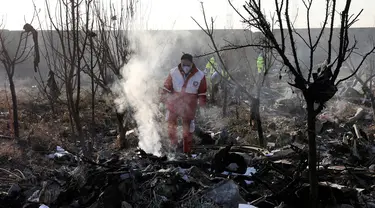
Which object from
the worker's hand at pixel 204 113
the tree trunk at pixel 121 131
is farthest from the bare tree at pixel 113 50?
the worker's hand at pixel 204 113

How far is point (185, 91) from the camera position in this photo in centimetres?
553

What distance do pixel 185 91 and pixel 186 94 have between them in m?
0.05

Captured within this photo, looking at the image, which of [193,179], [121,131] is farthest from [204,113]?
[193,179]

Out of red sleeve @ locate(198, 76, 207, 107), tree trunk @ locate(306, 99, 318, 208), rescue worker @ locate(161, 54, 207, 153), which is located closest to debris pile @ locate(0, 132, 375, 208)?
tree trunk @ locate(306, 99, 318, 208)

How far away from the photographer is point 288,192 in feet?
10.2

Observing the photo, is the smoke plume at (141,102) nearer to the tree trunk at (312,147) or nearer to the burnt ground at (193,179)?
the burnt ground at (193,179)

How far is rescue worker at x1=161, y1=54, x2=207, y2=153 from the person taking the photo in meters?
5.51

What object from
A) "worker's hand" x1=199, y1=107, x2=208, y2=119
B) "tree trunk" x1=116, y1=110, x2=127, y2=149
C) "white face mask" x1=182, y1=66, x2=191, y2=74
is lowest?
"worker's hand" x1=199, y1=107, x2=208, y2=119

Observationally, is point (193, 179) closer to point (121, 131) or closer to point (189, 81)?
point (189, 81)

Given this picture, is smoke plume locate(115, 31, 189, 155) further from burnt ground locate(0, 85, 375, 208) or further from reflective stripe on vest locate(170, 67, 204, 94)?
reflective stripe on vest locate(170, 67, 204, 94)

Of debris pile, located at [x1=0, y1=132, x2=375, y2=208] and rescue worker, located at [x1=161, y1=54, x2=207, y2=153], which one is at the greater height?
rescue worker, located at [x1=161, y1=54, x2=207, y2=153]

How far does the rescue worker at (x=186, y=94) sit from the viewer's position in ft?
18.1

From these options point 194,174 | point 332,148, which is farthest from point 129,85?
point 332,148

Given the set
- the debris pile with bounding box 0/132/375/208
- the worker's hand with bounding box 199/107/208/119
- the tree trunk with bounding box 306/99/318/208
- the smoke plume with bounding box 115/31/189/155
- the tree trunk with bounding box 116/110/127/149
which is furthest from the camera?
the worker's hand with bounding box 199/107/208/119
